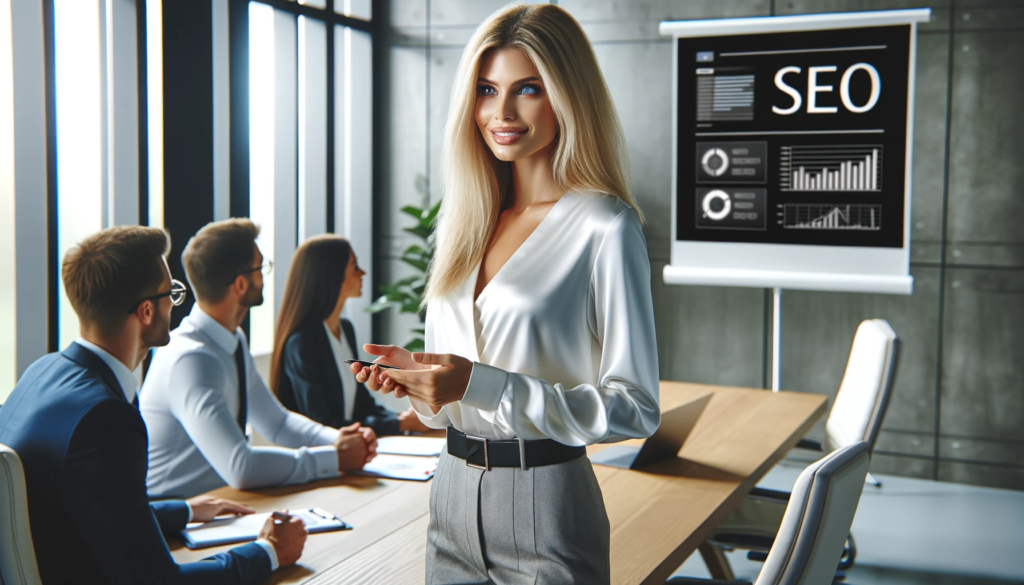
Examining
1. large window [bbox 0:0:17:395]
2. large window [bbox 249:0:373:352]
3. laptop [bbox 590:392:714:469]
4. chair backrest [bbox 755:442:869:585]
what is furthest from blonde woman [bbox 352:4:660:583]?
large window [bbox 249:0:373:352]

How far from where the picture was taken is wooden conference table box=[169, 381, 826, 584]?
162 centimetres

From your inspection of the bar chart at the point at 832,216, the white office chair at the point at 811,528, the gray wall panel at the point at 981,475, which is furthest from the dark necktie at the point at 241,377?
the gray wall panel at the point at 981,475

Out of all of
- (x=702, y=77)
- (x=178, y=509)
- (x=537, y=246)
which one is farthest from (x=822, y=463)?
(x=702, y=77)

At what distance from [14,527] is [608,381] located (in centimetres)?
103

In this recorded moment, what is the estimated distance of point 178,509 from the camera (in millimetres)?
1801

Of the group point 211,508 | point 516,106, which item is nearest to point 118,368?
point 211,508

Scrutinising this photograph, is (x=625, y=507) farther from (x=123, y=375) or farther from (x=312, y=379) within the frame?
(x=312, y=379)

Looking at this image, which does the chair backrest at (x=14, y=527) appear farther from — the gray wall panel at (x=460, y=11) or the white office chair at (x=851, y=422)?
the gray wall panel at (x=460, y=11)

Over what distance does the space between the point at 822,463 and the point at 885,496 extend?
3.81m

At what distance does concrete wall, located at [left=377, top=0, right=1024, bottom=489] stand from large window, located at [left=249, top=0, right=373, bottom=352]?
1.61 metres

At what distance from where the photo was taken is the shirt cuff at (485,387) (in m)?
1.02

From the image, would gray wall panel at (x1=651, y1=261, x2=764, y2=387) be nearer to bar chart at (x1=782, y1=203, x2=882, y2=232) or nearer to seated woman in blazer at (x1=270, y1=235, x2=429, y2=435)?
bar chart at (x1=782, y1=203, x2=882, y2=232)

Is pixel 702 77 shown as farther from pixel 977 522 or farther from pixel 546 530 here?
pixel 546 530

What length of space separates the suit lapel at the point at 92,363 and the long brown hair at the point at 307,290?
1425 mm
